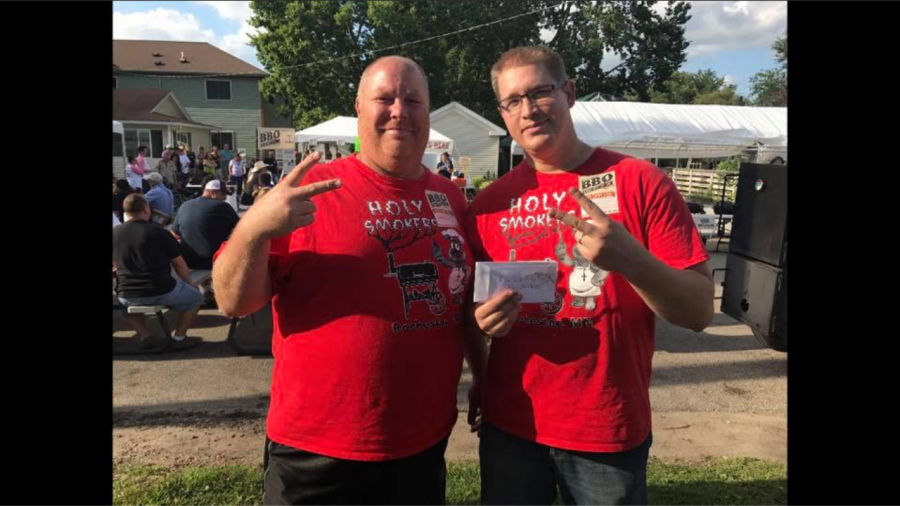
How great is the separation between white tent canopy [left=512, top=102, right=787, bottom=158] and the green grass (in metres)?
11.6

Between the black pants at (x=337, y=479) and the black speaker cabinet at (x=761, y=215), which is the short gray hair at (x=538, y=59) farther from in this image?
the black speaker cabinet at (x=761, y=215)

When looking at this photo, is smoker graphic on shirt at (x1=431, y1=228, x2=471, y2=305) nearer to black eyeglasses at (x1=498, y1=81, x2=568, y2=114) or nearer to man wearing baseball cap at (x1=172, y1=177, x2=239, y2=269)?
black eyeglasses at (x1=498, y1=81, x2=568, y2=114)

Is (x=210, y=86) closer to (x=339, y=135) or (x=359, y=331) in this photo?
(x=339, y=135)

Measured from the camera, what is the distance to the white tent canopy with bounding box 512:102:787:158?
49.0ft

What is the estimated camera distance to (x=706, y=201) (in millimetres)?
19266

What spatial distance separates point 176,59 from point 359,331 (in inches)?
1855

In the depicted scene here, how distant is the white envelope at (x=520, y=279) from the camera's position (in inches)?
72.5

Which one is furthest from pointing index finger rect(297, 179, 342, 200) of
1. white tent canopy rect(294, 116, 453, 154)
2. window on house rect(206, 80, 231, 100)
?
window on house rect(206, 80, 231, 100)

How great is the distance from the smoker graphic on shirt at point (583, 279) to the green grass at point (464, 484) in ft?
6.06

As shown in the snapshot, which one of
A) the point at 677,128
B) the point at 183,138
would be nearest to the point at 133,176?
the point at 677,128

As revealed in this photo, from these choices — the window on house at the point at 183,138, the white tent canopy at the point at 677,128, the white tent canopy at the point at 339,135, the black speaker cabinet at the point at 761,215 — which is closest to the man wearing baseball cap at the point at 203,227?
the black speaker cabinet at the point at 761,215
